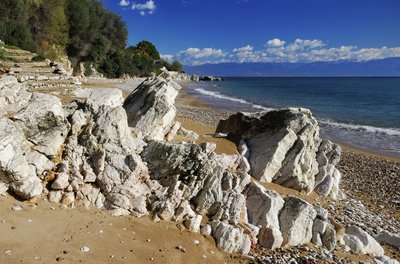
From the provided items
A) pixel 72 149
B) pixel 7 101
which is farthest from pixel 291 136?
pixel 7 101

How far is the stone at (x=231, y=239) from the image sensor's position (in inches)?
452

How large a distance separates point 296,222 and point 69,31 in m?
67.4

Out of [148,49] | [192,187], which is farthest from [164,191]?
[148,49]

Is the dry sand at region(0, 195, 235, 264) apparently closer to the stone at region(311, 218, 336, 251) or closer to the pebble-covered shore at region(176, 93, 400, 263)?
the pebble-covered shore at region(176, 93, 400, 263)

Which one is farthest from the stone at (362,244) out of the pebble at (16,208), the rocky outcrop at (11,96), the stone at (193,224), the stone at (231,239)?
the rocky outcrop at (11,96)

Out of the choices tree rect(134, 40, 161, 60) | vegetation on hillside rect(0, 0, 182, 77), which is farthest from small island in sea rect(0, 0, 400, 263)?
tree rect(134, 40, 161, 60)

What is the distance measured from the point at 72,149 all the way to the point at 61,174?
1161mm

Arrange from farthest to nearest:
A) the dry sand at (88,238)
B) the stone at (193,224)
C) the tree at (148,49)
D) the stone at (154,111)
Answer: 1. the tree at (148,49)
2. the stone at (154,111)
3. the stone at (193,224)
4. the dry sand at (88,238)

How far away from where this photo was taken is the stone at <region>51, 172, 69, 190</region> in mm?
11211

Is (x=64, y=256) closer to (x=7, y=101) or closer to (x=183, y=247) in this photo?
(x=183, y=247)

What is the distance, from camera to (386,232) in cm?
1470

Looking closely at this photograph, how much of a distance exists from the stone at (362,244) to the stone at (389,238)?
1168 millimetres

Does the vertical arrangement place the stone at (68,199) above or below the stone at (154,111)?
below

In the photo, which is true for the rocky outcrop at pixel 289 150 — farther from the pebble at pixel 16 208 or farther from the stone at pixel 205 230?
the pebble at pixel 16 208
